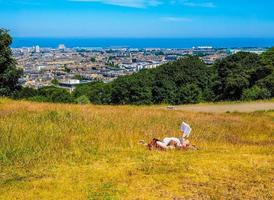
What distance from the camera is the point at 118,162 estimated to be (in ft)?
42.5

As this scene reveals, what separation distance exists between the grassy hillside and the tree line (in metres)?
28.0

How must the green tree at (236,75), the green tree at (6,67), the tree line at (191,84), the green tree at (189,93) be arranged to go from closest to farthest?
1. the green tree at (6,67)
2. the tree line at (191,84)
3. the green tree at (236,75)
4. the green tree at (189,93)

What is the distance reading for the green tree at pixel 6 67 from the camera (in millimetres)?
42438

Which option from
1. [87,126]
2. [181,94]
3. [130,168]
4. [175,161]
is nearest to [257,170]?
[175,161]

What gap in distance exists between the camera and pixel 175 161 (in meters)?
12.9

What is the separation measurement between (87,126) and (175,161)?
634 cm

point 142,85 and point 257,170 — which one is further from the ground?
point 257,170

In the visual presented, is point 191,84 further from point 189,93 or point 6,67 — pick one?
point 6,67

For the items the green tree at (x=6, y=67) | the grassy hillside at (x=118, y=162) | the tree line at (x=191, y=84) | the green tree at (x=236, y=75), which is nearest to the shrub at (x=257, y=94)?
the tree line at (x=191, y=84)

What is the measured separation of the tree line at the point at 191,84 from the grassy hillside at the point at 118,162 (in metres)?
28.0

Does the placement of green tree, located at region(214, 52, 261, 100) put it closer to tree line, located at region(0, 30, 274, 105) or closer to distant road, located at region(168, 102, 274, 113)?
tree line, located at region(0, 30, 274, 105)

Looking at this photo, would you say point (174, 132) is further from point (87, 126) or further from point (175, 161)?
point (175, 161)

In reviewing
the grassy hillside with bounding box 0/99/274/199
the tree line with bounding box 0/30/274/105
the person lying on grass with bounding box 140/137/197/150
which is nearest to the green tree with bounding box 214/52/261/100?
the tree line with bounding box 0/30/274/105

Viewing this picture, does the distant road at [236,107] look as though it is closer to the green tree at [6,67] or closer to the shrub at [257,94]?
the shrub at [257,94]
